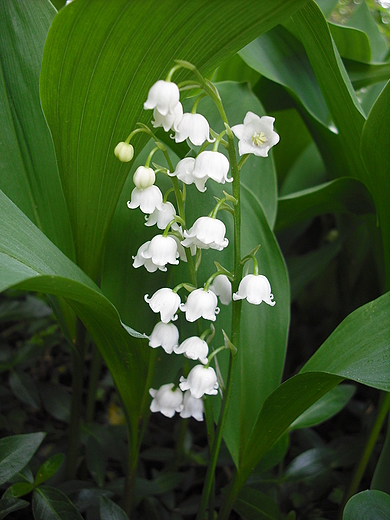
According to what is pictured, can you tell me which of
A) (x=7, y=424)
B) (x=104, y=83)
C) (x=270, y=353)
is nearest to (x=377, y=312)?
(x=270, y=353)

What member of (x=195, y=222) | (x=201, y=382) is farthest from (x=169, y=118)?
(x=201, y=382)

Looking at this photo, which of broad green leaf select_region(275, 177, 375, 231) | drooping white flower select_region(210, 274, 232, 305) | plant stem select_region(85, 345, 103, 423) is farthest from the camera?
plant stem select_region(85, 345, 103, 423)

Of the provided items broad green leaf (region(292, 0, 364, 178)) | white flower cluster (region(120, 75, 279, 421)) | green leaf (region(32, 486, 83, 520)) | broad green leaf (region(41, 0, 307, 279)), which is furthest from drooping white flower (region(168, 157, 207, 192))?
green leaf (region(32, 486, 83, 520))

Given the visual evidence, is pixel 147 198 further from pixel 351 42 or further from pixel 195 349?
pixel 351 42

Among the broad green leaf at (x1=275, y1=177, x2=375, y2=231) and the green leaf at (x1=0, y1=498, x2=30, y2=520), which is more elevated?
the broad green leaf at (x1=275, y1=177, x2=375, y2=231)

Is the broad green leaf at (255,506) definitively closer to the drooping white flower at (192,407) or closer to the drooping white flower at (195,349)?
the drooping white flower at (192,407)

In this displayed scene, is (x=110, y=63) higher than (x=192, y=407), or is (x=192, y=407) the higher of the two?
(x=110, y=63)

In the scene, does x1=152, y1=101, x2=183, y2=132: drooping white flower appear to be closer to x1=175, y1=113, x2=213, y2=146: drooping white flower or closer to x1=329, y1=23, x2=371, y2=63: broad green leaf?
x1=175, y1=113, x2=213, y2=146: drooping white flower
